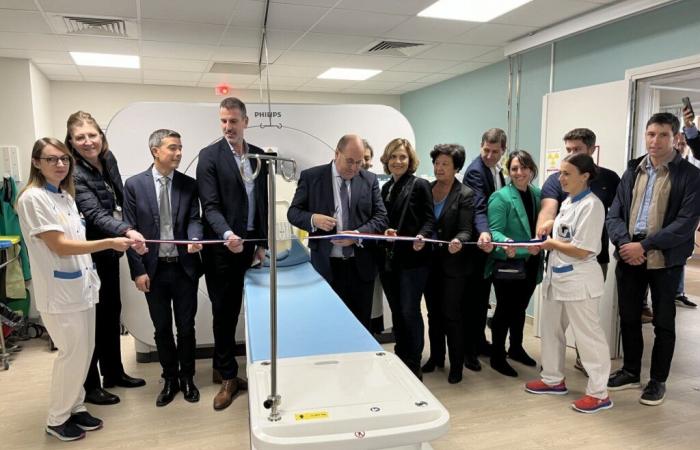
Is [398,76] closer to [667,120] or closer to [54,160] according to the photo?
[667,120]

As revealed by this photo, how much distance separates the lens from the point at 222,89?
670 cm

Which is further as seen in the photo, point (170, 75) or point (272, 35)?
point (170, 75)

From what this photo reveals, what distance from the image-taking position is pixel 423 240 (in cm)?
290

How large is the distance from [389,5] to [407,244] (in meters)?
1.89

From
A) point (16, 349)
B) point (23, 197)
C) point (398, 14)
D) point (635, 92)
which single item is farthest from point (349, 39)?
point (16, 349)

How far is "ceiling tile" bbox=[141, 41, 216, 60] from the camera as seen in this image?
4.82 metres

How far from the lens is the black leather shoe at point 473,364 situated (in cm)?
343

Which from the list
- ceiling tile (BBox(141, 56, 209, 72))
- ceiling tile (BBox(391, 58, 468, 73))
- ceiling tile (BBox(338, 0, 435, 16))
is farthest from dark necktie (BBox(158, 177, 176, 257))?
ceiling tile (BBox(391, 58, 468, 73))

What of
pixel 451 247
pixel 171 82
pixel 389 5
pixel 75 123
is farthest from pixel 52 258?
pixel 171 82

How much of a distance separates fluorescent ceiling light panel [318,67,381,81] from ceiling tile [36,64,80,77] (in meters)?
2.93

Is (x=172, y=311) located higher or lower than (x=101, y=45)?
lower

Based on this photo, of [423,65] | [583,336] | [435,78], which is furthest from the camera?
[435,78]

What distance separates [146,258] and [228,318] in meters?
0.57

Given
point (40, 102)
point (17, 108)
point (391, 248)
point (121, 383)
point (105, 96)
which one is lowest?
point (121, 383)
